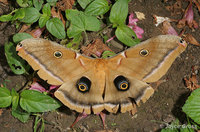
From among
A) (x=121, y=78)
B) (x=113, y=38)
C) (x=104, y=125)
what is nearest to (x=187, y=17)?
(x=113, y=38)

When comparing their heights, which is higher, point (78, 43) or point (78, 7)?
point (78, 7)

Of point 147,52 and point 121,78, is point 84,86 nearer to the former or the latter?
point 121,78

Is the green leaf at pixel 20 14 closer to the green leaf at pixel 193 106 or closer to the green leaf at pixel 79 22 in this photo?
the green leaf at pixel 79 22

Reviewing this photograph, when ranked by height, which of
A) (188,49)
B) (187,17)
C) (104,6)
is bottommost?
(188,49)

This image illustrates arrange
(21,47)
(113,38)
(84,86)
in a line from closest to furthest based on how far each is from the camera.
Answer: (21,47) → (84,86) → (113,38)

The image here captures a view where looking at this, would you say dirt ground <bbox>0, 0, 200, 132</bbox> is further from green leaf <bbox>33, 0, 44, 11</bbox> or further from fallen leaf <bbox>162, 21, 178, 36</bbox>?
green leaf <bbox>33, 0, 44, 11</bbox>

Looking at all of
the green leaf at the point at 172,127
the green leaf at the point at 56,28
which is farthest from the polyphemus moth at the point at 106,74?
the green leaf at the point at 172,127
